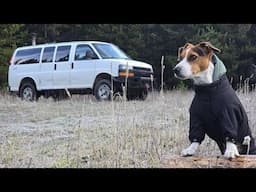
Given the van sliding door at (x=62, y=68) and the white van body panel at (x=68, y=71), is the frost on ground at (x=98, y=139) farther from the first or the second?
the van sliding door at (x=62, y=68)

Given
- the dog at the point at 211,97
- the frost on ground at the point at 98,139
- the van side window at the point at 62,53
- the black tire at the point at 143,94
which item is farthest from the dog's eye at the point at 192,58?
the van side window at the point at 62,53

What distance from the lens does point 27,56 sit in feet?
38.2

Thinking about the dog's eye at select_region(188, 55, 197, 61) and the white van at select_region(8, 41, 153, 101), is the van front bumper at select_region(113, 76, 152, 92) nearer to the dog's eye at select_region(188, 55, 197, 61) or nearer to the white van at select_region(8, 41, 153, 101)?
the white van at select_region(8, 41, 153, 101)

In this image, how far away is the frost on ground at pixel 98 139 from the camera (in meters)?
4.06

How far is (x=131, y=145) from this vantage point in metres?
4.35

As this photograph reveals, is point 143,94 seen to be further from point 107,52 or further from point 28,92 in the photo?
point 28,92

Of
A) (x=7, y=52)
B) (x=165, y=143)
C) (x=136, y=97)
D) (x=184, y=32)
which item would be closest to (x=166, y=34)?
(x=184, y=32)

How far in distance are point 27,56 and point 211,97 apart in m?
9.23

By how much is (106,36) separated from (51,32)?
2.33 metres

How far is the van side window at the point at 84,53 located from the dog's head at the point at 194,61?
7.13 meters

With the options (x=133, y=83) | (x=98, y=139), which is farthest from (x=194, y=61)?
(x=133, y=83)

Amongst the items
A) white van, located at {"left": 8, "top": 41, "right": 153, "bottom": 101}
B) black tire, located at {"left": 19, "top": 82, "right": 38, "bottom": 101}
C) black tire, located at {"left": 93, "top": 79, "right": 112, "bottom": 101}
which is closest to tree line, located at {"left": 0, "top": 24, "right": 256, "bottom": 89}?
white van, located at {"left": 8, "top": 41, "right": 153, "bottom": 101}

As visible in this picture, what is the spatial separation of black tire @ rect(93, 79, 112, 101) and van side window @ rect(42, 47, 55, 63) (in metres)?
1.74

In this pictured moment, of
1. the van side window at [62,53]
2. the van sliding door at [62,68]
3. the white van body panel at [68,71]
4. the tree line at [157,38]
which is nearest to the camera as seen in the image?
the white van body panel at [68,71]
